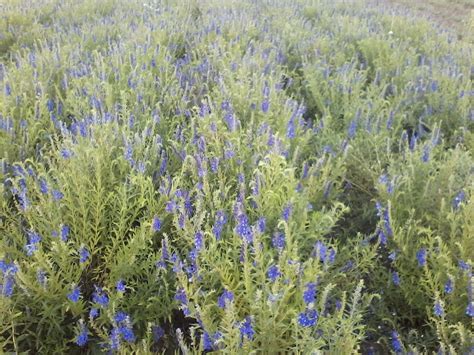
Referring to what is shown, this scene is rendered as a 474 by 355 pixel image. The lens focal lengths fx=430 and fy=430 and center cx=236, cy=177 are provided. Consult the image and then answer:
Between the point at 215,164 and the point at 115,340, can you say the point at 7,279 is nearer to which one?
the point at 115,340

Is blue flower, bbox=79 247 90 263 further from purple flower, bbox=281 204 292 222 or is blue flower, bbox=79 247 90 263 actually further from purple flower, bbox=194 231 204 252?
purple flower, bbox=281 204 292 222

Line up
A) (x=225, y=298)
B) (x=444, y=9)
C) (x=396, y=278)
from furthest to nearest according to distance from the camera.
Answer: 1. (x=444, y=9)
2. (x=396, y=278)
3. (x=225, y=298)

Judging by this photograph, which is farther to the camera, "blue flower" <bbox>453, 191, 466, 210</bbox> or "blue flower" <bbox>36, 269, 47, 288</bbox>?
"blue flower" <bbox>453, 191, 466, 210</bbox>

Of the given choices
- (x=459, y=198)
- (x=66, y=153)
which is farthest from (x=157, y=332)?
(x=459, y=198)

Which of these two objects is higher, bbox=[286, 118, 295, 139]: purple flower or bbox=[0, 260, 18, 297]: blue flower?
bbox=[286, 118, 295, 139]: purple flower

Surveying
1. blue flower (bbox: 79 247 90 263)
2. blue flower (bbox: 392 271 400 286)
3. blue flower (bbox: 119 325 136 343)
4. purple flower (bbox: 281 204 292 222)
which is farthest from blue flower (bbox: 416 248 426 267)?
blue flower (bbox: 79 247 90 263)

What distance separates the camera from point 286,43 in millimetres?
4375

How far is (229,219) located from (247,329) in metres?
0.59

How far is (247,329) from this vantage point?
4.52 ft

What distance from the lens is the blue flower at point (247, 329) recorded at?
1.37 m

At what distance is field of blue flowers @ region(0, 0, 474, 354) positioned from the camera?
1483 millimetres

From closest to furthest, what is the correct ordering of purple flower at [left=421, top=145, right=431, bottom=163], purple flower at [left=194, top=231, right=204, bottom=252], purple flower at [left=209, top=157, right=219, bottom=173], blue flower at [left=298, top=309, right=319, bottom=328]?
blue flower at [left=298, top=309, right=319, bottom=328] → purple flower at [left=194, top=231, right=204, bottom=252] → purple flower at [left=209, top=157, right=219, bottom=173] → purple flower at [left=421, top=145, right=431, bottom=163]

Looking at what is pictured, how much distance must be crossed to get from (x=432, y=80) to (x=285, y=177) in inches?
87.8

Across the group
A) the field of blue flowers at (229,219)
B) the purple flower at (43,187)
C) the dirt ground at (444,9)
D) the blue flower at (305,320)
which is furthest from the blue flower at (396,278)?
the dirt ground at (444,9)
